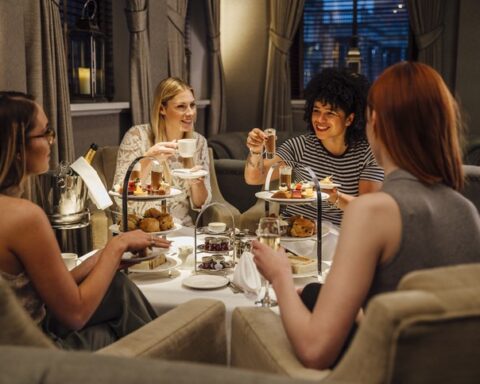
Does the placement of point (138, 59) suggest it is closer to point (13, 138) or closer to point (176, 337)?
point (13, 138)

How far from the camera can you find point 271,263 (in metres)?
1.65

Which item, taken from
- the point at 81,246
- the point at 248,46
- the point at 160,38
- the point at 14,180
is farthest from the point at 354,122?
the point at 248,46

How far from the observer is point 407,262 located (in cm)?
142

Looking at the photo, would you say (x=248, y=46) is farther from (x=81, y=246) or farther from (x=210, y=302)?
(x=210, y=302)

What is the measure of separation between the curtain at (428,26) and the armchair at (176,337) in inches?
239

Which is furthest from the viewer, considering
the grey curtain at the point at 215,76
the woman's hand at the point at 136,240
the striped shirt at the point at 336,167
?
the grey curtain at the point at 215,76

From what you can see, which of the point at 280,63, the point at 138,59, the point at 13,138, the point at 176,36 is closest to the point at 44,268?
the point at 13,138

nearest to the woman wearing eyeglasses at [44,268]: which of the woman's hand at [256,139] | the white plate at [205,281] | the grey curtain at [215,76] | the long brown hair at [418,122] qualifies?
the white plate at [205,281]

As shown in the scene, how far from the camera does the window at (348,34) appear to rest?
24.7ft

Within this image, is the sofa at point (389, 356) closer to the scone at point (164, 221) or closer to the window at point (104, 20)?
the scone at point (164, 221)

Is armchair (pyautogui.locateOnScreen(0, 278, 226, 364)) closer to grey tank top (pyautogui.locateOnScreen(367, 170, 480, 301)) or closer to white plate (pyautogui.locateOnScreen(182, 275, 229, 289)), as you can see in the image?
white plate (pyautogui.locateOnScreen(182, 275, 229, 289))

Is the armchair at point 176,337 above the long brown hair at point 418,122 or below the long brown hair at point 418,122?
below

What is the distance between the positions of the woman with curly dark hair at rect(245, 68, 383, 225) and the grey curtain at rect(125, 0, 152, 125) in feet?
5.84

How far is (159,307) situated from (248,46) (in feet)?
19.5
